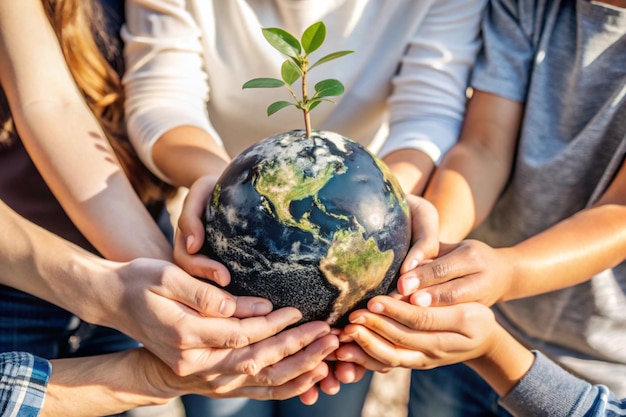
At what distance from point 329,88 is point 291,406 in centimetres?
121

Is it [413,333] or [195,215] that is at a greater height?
[195,215]

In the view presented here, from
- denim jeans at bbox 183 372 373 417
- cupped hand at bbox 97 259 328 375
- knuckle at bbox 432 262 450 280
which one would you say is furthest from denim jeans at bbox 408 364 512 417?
cupped hand at bbox 97 259 328 375

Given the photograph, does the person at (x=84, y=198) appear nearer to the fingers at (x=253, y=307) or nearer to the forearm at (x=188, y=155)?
the fingers at (x=253, y=307)

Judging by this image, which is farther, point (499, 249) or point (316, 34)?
point (499, 249)

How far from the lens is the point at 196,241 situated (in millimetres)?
1454

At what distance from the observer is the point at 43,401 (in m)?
1.53

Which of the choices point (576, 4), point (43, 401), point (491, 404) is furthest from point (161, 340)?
point (576, 4)

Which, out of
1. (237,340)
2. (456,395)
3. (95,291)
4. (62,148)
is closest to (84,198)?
(62,148)

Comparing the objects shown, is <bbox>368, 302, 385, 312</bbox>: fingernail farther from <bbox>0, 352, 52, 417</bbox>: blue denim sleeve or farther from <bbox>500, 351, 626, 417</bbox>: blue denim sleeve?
<bbox>0, 352, 52, 417</bbox>: blue denim sleeve

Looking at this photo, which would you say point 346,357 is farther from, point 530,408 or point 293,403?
point 293,403

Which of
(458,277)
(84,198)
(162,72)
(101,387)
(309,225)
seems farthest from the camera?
(162,72)

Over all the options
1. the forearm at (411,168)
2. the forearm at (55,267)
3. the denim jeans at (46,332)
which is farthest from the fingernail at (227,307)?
the denim jeans at (46,332)

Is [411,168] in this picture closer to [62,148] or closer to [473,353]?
[473,353]

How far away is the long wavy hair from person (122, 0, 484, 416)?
2.4 inches
